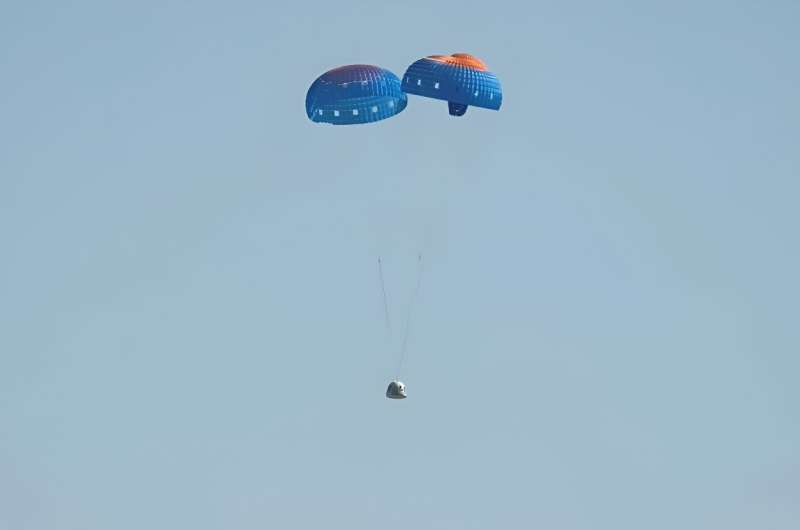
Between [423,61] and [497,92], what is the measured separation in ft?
9.76

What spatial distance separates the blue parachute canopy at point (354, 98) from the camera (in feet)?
528

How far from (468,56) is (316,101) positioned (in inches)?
241

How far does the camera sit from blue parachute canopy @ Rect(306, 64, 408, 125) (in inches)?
6339

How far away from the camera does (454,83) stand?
6329 inches

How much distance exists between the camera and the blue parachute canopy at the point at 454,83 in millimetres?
160750

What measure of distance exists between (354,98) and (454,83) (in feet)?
12.2

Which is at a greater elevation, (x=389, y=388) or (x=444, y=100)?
(x=444, y=100)

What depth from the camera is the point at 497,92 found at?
162000mm

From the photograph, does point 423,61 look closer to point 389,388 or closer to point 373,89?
point 373,89

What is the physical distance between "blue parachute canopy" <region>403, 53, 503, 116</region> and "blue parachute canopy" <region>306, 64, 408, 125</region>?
0.85m

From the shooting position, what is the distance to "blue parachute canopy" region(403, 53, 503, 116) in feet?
527

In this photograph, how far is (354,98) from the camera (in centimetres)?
A: 16100

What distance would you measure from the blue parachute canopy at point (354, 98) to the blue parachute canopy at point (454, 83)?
0.85 meters

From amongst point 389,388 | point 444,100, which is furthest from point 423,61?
point 389,388
